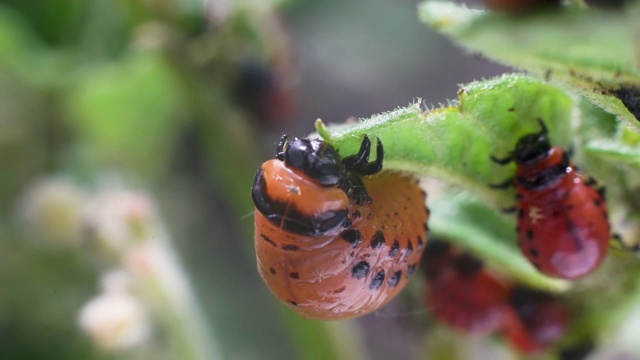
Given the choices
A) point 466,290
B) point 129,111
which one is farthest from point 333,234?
point 129,111

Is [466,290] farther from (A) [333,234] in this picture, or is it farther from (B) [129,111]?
(B) [129,111]

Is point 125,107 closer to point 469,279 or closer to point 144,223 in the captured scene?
point 144,223

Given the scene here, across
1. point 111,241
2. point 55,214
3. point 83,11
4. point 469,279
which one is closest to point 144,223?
point 111,241

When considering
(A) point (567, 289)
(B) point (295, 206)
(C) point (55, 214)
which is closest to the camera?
(B) point (295, 206)

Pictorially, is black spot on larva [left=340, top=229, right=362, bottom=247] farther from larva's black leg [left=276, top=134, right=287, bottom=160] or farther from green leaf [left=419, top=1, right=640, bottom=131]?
green leaf [left=419, top=1, right=640, bottom=131]

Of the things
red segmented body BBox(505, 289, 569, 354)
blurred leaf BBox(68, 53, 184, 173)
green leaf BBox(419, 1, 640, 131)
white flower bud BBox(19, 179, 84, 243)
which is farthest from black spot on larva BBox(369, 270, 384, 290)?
blurred leaf BBox(68, 53, 184, 173)

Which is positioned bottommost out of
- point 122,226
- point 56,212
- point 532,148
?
point 532,148
